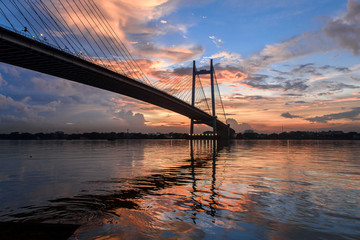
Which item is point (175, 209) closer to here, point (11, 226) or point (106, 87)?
point (11, 226)

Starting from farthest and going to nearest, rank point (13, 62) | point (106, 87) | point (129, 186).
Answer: point (106, 87)
point (13, 62)
point (129, 186)

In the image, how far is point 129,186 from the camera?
11.0 metres

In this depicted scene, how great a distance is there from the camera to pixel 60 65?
37.4 m

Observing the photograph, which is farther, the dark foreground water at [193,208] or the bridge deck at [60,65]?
the bridge deck at [60,65]

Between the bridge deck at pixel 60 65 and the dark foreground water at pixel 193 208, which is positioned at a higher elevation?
the bridge deck at pixel 60 65

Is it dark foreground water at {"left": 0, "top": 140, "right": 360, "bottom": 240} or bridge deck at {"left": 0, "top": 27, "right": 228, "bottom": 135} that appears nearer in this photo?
dark foreground water at {"left": 0, "top": 140, "right": 360, "bottom": 240}

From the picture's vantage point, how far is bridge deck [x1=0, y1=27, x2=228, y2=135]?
1188 inches

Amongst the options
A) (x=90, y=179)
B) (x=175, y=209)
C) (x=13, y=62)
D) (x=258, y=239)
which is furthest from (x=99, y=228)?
(x=13, y=62)

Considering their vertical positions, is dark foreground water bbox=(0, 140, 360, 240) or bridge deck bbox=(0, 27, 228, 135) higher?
bridge deck bbox=(0, 27, 228, 135)

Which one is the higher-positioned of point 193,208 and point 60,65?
point 60,65

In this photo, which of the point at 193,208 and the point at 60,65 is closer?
the point at 193,208

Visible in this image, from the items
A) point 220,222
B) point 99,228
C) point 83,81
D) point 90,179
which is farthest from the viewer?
point 83,81

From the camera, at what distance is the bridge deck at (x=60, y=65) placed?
30.2m

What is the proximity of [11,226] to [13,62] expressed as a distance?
38.3 meters
